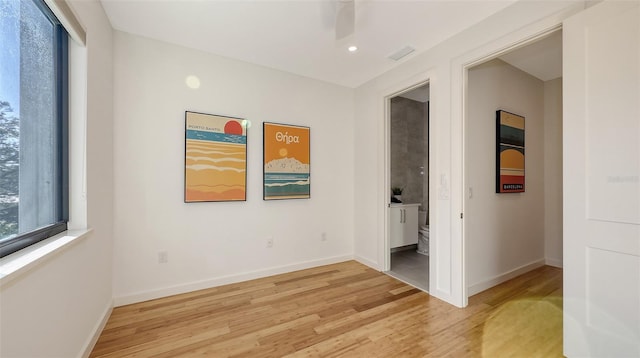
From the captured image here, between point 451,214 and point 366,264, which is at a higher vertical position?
point 451,214

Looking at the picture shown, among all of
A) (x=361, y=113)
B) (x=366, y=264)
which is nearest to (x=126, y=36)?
(x=361, y=113)

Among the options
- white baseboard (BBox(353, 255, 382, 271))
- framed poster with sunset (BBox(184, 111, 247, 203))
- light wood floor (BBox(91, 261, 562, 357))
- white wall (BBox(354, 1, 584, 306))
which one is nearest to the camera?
light wood floor (BBox(91, 261, 562, 357))

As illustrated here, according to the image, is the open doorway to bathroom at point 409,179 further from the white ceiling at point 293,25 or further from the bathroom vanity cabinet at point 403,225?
the white ceiling at point 293,25

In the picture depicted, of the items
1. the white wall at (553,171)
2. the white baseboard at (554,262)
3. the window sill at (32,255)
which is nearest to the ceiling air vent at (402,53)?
the white wall at (553,171)

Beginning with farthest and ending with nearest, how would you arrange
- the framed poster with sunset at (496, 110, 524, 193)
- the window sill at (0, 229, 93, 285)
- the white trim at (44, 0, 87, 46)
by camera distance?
the framed poster with sunset at (496, 110, 524, 193) < the white trim at (44, 0, 87, 46) < the window sill at (0, 229, 93, 285)

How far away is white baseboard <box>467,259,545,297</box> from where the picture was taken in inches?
108

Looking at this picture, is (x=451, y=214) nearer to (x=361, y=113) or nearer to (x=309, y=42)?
(x=361, y=113)

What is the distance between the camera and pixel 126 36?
2.49 meters

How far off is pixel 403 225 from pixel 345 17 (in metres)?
3.04

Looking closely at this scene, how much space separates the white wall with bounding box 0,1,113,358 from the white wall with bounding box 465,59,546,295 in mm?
3074

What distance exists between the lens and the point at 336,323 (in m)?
2.17

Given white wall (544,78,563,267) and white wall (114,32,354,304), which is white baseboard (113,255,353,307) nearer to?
white wall (114,32,354,304)

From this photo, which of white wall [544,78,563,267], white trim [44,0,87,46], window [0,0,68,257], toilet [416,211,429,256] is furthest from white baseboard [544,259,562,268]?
white trim [44,0,87,46]
